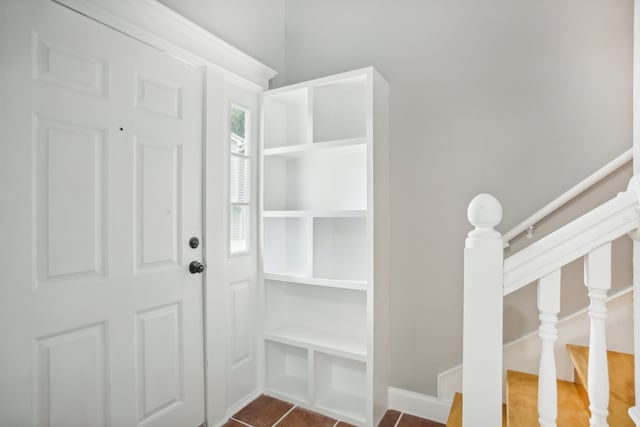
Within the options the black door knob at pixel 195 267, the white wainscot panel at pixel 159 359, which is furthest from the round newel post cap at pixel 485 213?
the white wainscot panel at pixel 159 359

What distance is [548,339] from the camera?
0.87 metres

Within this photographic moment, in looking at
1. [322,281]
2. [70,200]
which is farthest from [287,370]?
[70,200]

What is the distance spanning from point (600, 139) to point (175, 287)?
7.08ft

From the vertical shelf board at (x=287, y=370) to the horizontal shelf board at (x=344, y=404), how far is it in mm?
140

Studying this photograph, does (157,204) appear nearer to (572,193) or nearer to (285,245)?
(285,245)

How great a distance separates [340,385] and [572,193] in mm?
1682

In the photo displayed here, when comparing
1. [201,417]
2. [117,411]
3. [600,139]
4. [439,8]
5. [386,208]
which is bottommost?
[201,417]

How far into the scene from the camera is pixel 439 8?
1.85 meters

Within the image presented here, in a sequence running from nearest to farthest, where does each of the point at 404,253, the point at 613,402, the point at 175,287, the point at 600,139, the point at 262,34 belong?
1. the point at 613,402
2. the point at 600,139
3. the point at 175,287
4. the point at 404,253
5. the point at 262,34

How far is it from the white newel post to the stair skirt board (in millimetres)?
900

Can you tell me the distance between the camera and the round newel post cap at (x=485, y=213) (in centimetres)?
89

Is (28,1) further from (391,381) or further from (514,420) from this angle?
(391,381)

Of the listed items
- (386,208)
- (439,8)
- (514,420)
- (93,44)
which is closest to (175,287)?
(93,44)

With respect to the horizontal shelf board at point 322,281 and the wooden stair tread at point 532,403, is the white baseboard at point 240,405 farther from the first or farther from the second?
the wooden stair tread at point 532,403
